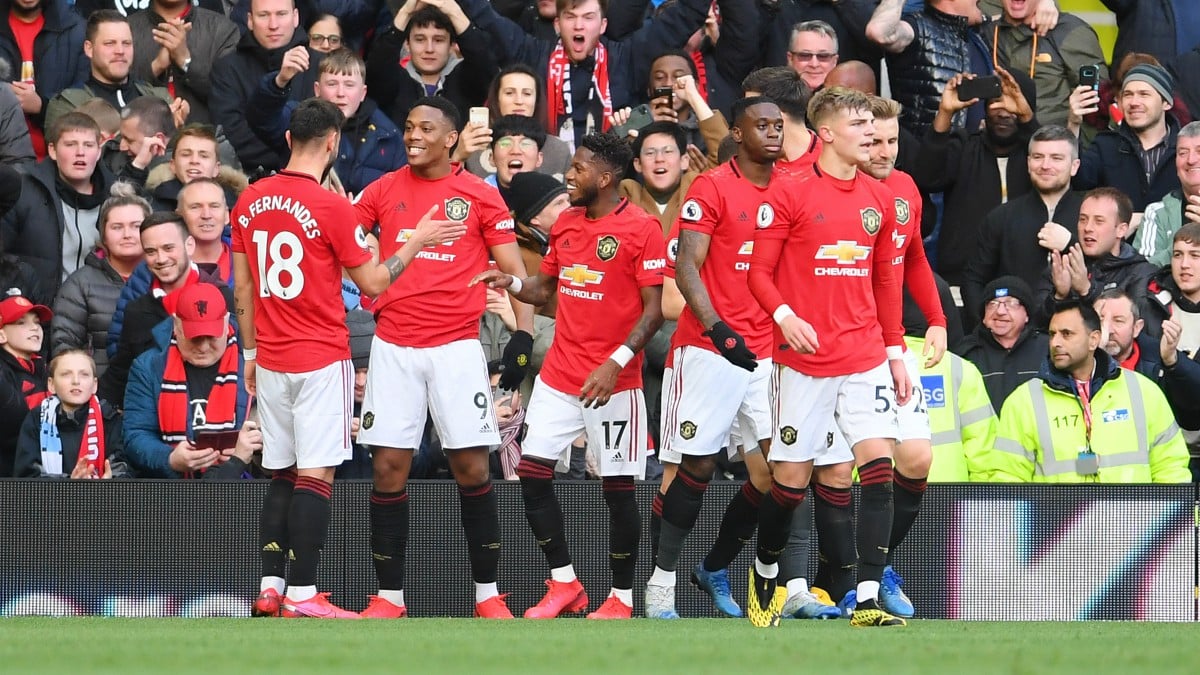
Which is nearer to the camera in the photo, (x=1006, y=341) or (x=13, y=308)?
(x=13, y=308)

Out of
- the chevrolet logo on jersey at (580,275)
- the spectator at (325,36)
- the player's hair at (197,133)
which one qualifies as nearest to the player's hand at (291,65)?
the player's hair at (197,133)

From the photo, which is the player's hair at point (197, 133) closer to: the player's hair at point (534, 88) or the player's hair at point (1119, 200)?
the player's hair at point (534, 88)

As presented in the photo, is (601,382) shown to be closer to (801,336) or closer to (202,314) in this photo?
(801,336)

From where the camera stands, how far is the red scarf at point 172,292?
11.1 metres

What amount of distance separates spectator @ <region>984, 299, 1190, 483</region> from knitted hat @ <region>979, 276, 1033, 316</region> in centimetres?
81

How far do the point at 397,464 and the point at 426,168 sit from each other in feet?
4.73

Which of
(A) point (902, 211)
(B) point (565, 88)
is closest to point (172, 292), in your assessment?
(B) point (565, 88)

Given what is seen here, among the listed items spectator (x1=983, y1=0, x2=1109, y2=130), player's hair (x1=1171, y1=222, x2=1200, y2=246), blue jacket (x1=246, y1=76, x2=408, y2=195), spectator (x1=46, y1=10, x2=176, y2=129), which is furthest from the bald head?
spectator (x1=46, y1=10, x2=176, y2=129)

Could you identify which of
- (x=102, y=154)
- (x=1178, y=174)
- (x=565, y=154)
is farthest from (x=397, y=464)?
(x=1178, y=174)

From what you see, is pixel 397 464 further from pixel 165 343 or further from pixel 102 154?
pixel 102 154

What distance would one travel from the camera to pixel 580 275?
9.58 meters

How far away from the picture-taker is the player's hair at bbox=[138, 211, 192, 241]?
11.3m

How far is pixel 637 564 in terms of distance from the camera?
10.4m

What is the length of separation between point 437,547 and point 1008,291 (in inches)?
143
